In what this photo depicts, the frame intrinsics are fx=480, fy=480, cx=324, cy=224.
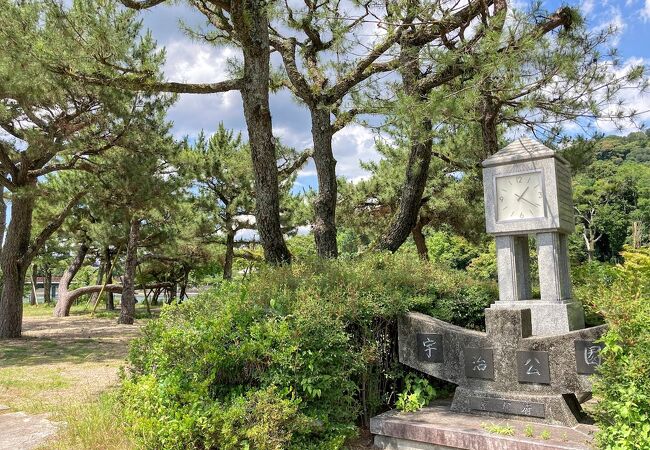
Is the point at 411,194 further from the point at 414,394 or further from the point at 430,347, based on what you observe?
the point at 414,394

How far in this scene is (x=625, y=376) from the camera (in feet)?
7.88

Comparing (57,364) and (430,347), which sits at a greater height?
(430,347)

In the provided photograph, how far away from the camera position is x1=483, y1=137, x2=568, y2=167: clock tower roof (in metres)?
3.81

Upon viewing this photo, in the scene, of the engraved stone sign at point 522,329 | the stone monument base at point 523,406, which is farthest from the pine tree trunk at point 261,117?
the stone monument base at point 523,406

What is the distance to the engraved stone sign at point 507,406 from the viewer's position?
10.3 ft

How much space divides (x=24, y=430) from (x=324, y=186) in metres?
3.84

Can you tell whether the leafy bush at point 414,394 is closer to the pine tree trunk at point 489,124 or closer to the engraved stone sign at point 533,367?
the engraved stone sign at point 533,367

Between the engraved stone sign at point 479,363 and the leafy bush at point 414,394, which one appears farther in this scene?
the leafy bush at point 414,394

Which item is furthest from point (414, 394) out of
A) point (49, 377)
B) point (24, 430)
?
point (49, 377)

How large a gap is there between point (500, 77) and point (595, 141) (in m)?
2.26

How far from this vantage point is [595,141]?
6109 mm

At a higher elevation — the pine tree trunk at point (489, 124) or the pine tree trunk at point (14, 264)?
the pine tree trunk at point (489, 124)

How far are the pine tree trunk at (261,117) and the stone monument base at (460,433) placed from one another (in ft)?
7.04

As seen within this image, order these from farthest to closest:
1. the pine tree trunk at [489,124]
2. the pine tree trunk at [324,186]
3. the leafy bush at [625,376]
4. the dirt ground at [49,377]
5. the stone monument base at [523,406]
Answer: the pine tree trunk at [324,186] < the pine tree trunk at [489,124] < the dirt ground at [49,377] < the stone monument base at [523,406] < the leafy bush at [625,376]
